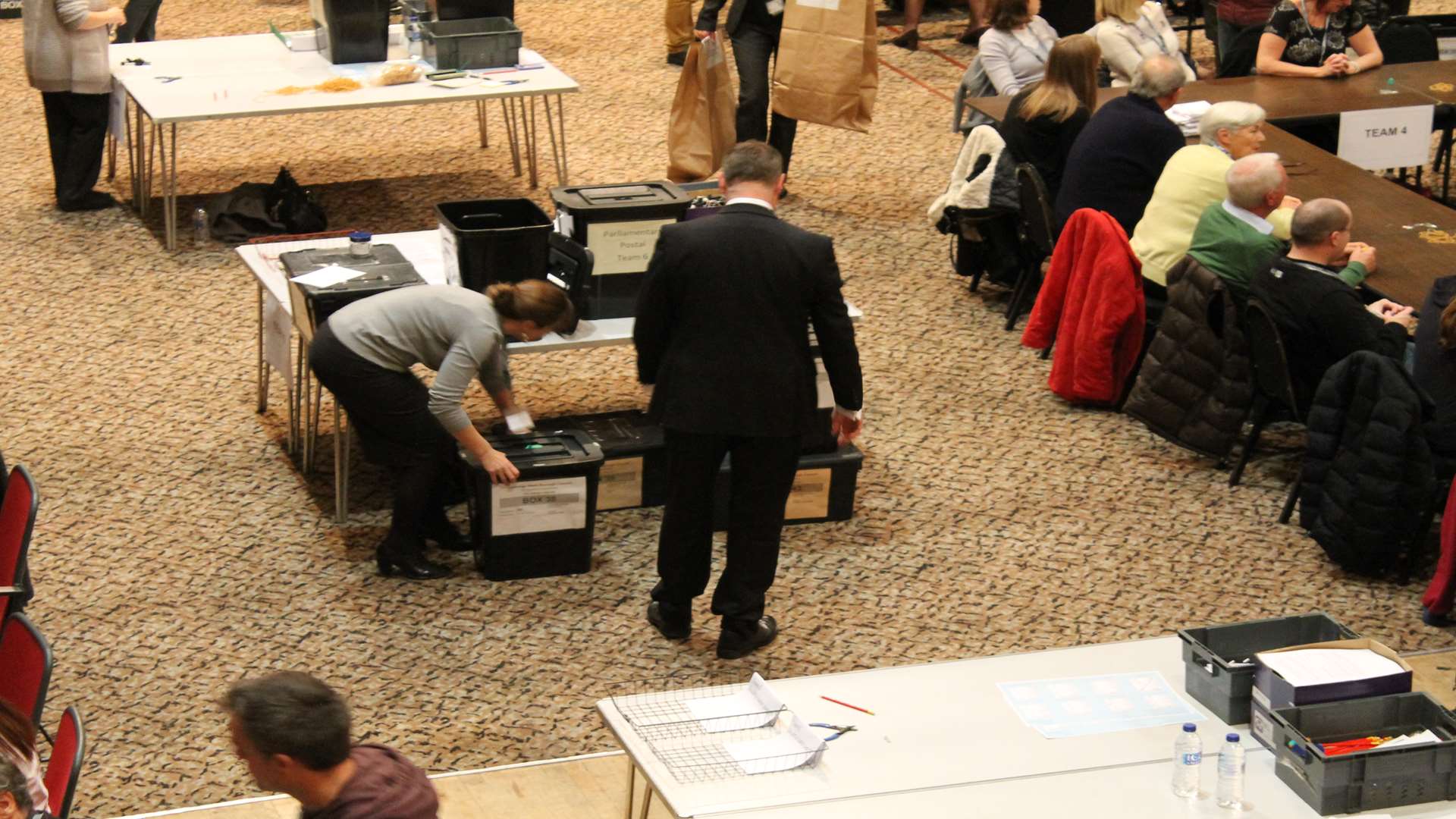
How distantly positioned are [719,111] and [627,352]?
1707 mm

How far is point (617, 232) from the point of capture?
5465 millimetres

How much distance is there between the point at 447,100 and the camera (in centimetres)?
769

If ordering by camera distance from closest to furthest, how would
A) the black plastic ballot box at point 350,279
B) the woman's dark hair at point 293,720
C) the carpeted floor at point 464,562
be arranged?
1. the woman's dark hair at point 293,720
2. the carpeted floor at point 464,562
3. the black plastic ballot box at point 350,279

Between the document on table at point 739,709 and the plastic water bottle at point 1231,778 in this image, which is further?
the document on table at point 739,709

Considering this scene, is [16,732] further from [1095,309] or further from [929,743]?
[1095,309]

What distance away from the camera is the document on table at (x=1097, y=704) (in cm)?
354

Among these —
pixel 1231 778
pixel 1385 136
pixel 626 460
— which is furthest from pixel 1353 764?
pixel 1385 136

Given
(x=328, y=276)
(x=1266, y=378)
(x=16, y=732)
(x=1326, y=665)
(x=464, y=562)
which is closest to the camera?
(x=16, y=732)

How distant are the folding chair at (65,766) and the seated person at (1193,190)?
13.8 feet

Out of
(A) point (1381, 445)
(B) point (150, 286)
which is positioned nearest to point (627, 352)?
(B) point (150, 286)

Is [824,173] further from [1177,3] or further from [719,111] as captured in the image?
[1177,3]

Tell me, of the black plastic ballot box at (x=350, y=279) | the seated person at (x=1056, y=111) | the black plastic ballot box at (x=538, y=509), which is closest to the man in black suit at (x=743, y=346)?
the black plastic ballot box at (x=538, y=509)

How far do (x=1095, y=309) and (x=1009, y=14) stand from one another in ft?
7.09

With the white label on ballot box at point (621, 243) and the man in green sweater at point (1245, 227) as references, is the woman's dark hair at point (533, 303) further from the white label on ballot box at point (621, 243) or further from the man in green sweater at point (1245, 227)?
the man in green sweater at point (1245, 227)
